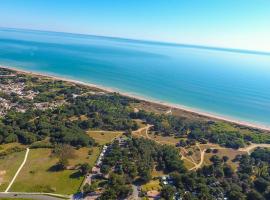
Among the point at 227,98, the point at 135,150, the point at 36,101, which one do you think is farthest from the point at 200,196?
the point at 227,98

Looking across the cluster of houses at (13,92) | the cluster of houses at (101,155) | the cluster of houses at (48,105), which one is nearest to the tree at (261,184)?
the cluster of houses at (101,155)

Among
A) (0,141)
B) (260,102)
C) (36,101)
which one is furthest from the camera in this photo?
(260,102)

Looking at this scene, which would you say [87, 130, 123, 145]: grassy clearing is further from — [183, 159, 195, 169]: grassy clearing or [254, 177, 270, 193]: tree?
[254, 177, 270, 193]: tree

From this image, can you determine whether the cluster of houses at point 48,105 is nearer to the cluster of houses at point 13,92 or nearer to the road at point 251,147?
the cluster of houses at point 13,92

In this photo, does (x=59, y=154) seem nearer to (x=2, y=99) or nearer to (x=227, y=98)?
(x=2, y=99)

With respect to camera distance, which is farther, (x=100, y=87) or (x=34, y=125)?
(x=100, y=87)

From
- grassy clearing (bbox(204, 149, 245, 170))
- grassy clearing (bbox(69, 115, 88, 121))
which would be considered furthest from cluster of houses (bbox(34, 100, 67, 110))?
grassy clearing (bbox(204, 149, 245, 170))

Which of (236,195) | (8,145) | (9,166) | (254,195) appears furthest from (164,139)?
(8,145)
